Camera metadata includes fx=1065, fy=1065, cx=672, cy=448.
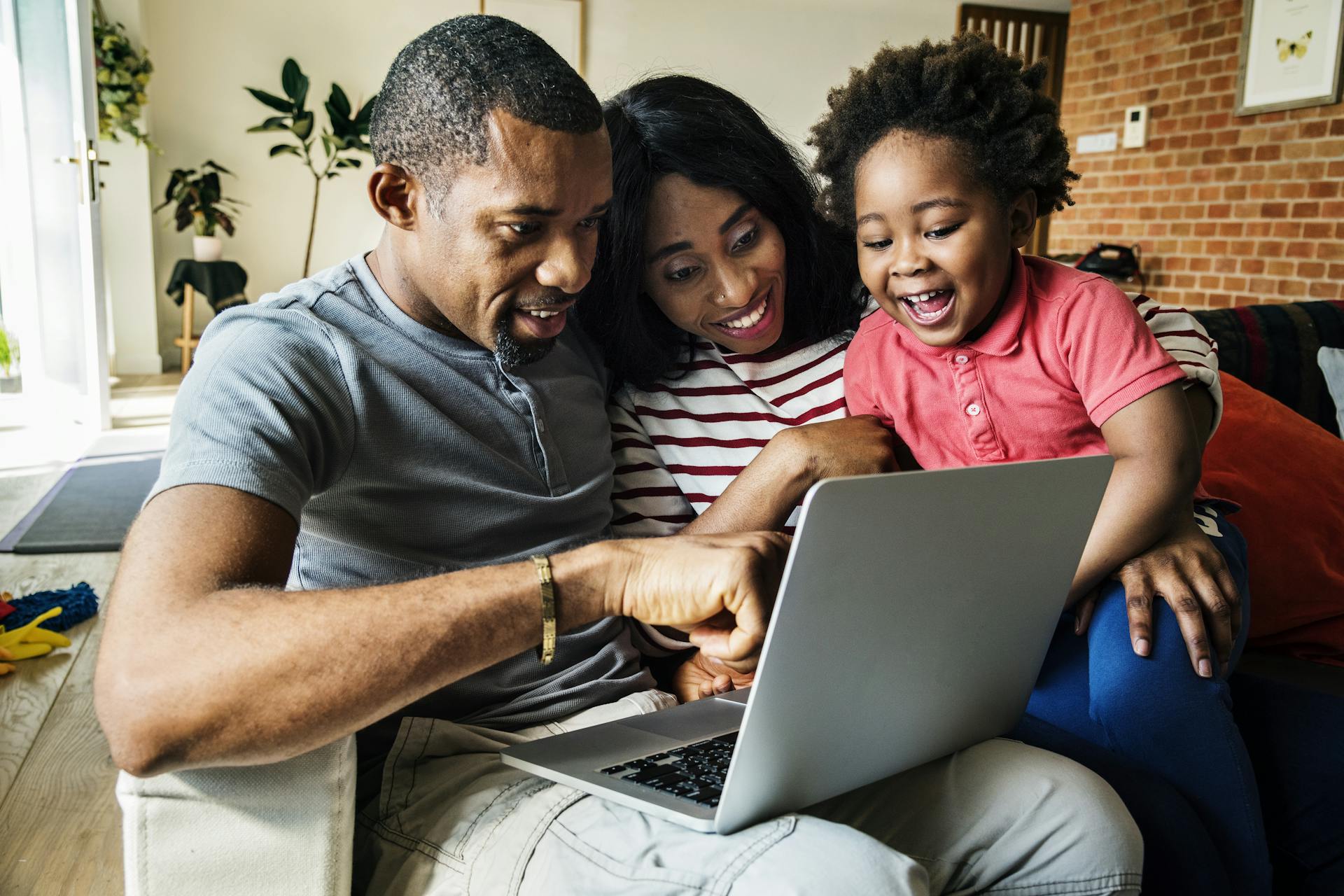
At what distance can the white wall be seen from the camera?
22.0 feet

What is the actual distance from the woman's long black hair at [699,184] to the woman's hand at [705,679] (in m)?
0.42

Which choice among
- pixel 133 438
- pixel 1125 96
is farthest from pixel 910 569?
pixel 1125 96

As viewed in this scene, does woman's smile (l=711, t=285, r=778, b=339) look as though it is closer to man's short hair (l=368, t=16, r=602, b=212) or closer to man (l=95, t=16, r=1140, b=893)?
man (l=95, t=16, r=1140, b=893)

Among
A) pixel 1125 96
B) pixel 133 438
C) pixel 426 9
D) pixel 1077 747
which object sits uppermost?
pixel 426 9

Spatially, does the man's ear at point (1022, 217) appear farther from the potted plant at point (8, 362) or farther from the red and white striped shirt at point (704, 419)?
the potted plant at point (8, 362)

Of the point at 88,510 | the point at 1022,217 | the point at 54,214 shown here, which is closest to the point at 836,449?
the point at 1022,217

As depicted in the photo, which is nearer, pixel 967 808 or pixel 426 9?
pixel 967 808

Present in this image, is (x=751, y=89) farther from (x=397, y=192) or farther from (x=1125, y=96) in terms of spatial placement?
(x=397, y=192)

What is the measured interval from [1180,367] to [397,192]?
926mm

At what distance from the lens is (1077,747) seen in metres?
1.23

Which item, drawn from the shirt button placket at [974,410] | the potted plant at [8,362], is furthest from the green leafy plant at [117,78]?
the shirt button placket at [974,410]

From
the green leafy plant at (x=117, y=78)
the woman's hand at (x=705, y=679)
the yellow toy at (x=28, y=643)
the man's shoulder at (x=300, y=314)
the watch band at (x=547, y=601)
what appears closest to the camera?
the watch band at (x=547, y=601)

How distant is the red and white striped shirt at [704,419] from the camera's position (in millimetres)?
1511

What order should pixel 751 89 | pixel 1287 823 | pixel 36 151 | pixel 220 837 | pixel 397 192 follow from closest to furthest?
1. pixel 220 837
2. pixel 397 192
3. pixel 1287 823
4. pixel 36 151
5. pixel 751 89
